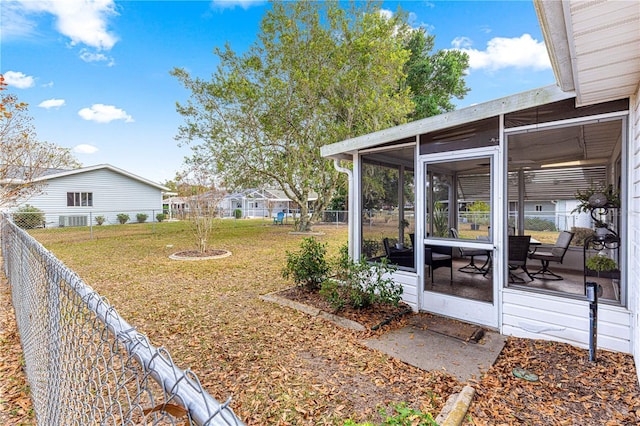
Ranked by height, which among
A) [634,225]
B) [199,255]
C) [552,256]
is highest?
[634,225]

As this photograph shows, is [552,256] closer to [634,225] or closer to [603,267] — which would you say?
[603,267]

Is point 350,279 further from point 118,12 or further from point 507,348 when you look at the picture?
point 118,12

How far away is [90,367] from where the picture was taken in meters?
1.84

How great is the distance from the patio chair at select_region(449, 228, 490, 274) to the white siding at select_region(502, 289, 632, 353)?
764mm

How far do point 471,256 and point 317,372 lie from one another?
3193mm

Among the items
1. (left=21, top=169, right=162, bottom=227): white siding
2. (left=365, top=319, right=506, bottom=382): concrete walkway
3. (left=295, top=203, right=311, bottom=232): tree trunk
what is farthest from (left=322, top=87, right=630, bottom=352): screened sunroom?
(left=21, top=169, right=162, bottom=227): white siding

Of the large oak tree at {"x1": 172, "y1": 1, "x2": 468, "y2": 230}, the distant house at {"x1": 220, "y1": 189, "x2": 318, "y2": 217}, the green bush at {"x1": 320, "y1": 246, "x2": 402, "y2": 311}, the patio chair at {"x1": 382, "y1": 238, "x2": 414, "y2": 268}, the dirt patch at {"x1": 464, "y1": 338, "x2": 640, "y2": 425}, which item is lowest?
the dirt patch at {"x1": 464, "y1": 338, "x2": 640, "y2": 425}

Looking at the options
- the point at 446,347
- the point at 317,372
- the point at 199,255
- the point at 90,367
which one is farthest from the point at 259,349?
the point at 199,255

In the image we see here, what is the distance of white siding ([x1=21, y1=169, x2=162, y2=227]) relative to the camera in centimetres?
1759

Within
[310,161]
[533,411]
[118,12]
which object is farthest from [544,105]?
[118,12]

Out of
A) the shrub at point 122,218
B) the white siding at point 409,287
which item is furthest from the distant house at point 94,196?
the white siding at point 409,287

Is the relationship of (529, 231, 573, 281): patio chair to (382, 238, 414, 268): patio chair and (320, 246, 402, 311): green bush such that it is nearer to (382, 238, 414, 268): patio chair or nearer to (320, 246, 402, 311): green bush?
(382, 238, 414, 268): patio chair

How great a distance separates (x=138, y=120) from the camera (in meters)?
18.6

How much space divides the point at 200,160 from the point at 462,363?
13255mm
